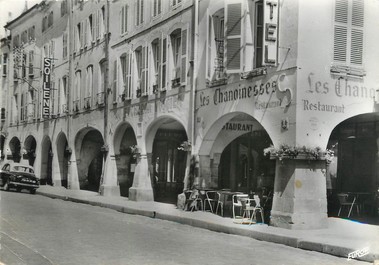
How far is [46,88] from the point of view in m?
29.3

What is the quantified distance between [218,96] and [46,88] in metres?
16.9

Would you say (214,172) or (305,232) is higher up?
(214,172)

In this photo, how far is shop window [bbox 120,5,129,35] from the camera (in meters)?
21.9

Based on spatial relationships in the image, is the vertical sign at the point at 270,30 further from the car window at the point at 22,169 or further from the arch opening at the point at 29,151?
the arch opening at the point at 29,151

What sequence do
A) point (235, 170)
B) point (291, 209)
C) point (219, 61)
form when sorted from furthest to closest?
point (235, 170) → point (219, 61) → point (291, 209)

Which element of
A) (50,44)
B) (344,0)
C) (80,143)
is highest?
(50,44)

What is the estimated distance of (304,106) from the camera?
12219 mm

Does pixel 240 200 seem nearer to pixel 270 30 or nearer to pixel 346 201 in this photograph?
pixel 346 201

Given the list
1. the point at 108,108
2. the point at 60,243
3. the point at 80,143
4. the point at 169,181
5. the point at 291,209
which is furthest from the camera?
the point at 80,143

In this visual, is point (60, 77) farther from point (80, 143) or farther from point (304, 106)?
point (304, 106)

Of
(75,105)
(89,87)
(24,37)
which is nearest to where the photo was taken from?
(89,87)

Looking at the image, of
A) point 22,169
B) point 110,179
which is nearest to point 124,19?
point 110,179

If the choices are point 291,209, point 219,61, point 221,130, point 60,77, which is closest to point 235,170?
point 221,130

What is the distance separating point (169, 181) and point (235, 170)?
5.23 meters
